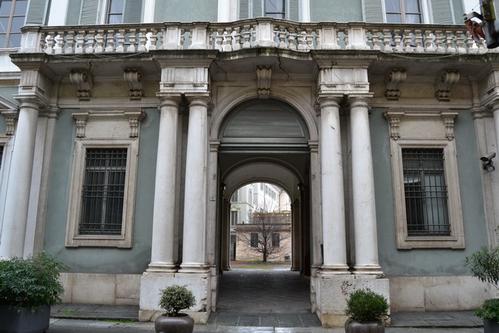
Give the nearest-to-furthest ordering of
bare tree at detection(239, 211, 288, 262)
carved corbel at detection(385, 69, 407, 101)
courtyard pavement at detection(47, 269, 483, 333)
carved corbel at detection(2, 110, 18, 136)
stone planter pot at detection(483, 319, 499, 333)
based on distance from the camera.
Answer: stone planter pot at detection(483, 319, 499, 333) → courtyard pavement at detection(47, 269, 483, 333) → carved corbel at detection(385, 69, 407, 101) → carved corbel at detection(2, 110, 18, 136) → bare tree at detection(239, 211, 288, 262)

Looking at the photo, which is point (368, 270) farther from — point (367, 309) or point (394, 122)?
point (394, 122)

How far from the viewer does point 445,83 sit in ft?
36.7

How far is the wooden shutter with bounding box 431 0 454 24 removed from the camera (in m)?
12.5

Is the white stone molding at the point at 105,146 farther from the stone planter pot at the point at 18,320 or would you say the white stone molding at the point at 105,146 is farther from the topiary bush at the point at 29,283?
the stone planter pot at the point at 18,320

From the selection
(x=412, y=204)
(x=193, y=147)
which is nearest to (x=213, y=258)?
(x=193, y=147)

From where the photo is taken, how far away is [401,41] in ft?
35.9

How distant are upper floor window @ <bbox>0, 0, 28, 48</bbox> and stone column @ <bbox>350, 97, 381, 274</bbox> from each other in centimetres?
1039

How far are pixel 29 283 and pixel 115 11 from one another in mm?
8952

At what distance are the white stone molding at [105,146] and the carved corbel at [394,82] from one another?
6653 millimetres

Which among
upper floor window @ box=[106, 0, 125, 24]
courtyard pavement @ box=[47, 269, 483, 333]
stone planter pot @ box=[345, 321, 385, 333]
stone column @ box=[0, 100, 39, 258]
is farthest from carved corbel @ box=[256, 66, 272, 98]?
stone planter pot @ box=[345, 321, 385, 333]

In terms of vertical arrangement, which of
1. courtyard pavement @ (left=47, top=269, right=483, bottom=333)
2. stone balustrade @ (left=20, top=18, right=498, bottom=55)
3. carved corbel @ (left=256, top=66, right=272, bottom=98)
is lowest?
courtyard pavement @ (left=47, top=269, right=483, bottom=333)

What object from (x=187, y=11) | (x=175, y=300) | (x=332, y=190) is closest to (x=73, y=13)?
(x=187, y=11)

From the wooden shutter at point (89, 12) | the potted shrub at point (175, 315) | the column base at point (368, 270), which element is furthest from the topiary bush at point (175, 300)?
the wooden shutter at point (89, 12)

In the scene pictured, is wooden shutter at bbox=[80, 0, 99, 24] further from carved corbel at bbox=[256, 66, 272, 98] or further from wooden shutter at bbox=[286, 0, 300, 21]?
wooden shutter at bbox=[286, 0, 300, 21]
